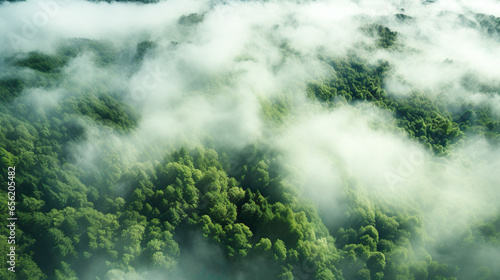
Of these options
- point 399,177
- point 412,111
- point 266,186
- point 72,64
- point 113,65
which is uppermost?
point 412,111

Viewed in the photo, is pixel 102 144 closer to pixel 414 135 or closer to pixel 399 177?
pixel 399 177

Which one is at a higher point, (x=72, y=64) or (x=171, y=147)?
(x=72, y=64)

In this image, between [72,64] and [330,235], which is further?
[72,64]

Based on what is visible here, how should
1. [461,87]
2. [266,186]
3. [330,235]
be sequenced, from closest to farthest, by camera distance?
[330,235]
[266,186]
[461,87]

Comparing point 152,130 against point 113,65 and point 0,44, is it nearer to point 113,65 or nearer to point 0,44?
point 113,65

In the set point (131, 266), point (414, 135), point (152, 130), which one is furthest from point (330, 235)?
point (414, 135)

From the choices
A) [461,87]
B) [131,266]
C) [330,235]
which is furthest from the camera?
[461,87]
